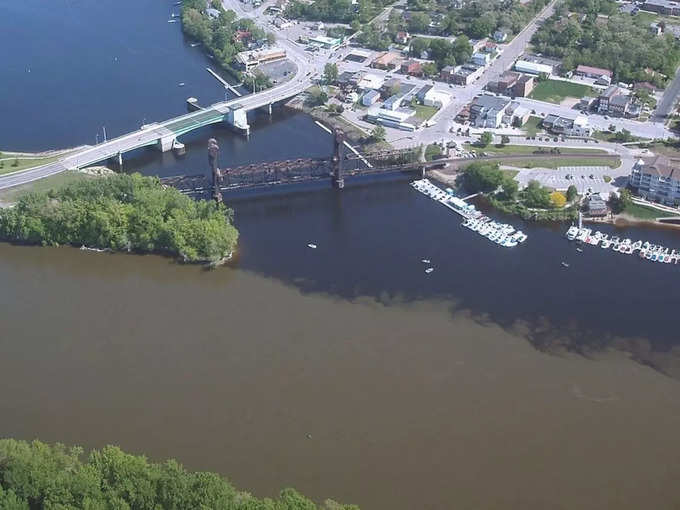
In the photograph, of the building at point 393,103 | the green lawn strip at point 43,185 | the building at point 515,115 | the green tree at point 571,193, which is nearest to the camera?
the green lawn strip at point 43,185

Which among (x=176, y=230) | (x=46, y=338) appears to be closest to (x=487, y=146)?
(x=176, y=230)

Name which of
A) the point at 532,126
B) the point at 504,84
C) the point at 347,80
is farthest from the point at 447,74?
the point at 532,126

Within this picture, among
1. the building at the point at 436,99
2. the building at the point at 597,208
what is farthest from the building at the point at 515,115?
the building at the point at 597,208

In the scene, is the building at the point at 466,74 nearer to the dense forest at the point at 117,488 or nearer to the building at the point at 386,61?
the building at the point at 386,61

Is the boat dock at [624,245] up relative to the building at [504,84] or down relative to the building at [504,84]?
down

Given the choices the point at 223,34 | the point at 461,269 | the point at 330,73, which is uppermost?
the point at 223,34

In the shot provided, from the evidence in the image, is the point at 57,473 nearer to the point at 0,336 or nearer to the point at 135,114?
the point at 0,336

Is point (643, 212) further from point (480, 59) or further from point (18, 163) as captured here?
point (18, 163)

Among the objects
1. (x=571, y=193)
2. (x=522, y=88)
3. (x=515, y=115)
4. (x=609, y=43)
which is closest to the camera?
(x=571, y=193)
